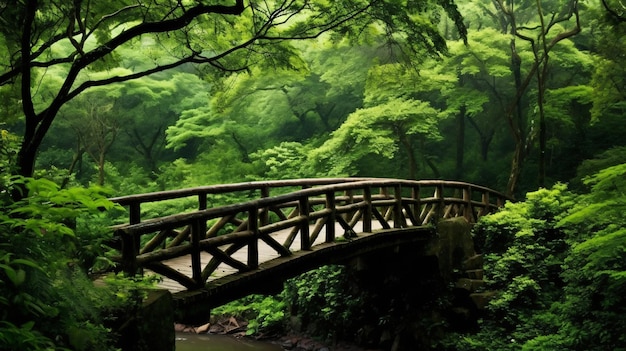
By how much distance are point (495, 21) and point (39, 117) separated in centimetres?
1954

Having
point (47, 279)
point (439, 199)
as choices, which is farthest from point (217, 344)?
point (47, 279)

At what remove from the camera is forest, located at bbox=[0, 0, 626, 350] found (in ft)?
12.4

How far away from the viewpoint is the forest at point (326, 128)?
12.4ft

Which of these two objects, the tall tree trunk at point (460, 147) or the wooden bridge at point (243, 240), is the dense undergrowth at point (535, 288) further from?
the tall tree trunk at point (460, 147)

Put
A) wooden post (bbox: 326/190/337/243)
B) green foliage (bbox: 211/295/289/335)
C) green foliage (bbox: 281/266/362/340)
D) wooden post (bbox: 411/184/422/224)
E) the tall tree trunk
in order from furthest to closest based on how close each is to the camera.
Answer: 1. the tall tree trunk
2. green foliage (bbox: 211/295/289/335)
3. green foliage (bbox: 281/266/362/340)
4. wooden post (bbox: 411/184/422/224)
5. wooden post (bbox: 326/190/337/243)

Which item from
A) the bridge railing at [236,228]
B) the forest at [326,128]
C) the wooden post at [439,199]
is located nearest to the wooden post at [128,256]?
the bridge railing at [236,228]

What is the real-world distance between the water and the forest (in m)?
1.56

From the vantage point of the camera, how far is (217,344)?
12.8 meters

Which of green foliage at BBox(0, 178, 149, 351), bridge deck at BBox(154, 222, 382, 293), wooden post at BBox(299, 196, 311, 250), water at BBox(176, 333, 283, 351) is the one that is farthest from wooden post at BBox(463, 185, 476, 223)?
green foliage at BBox(0, 178, 149, 351)

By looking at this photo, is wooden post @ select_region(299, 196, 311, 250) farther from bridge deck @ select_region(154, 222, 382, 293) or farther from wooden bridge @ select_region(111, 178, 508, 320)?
bridge deck @ select_region(154, 222, 382, 293)

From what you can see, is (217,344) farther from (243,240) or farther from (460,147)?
(460,147)

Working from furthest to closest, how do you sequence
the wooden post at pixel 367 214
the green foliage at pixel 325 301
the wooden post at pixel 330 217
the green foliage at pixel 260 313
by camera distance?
the green foliage at pixel 260 313 < the green foliage at pixel 325 301 < the wooden post at pixel 367 214 < the wooden post at pixel 330 217

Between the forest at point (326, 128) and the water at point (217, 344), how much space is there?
1557 mm

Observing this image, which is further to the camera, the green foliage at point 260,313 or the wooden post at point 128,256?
the green foliage at point 260,313
